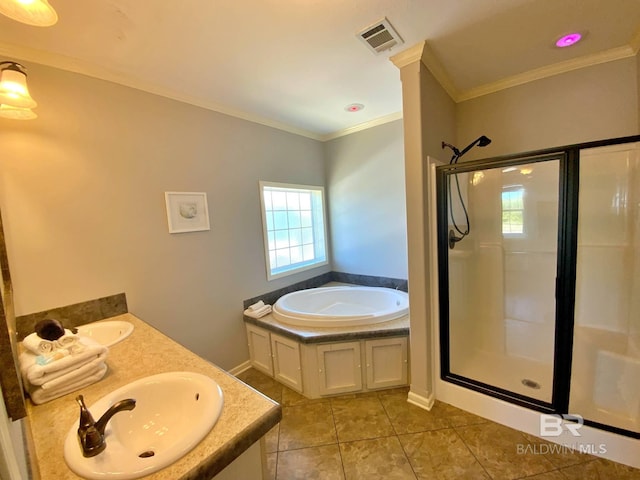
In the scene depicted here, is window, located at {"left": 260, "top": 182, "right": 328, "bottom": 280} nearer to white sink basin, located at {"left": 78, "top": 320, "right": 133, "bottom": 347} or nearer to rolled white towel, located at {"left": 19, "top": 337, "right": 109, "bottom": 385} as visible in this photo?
white sink basin, located at {"left": 78, "top": 320, "right": 133, "bottom": 347}

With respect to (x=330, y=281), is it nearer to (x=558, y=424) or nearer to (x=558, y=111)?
(x=558, y=424)

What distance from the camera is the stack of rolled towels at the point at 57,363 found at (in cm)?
101

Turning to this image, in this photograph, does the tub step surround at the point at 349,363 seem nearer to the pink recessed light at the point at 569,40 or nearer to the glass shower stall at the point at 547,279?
the glass shower stall at the point at 547,279

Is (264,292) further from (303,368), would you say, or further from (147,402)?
(147,402)

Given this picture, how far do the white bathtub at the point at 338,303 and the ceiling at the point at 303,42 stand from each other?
76.7 inches

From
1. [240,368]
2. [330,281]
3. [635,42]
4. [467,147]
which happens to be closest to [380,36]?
[467,147]

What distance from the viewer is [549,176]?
6.70 feet

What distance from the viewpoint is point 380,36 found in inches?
62.1

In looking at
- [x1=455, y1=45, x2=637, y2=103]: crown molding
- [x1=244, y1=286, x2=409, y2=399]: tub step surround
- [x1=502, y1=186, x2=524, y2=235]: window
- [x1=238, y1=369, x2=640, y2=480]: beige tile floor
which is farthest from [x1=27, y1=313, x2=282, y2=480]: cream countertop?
[x1=455, y1=45, x2=637, y2=103]: crown molding

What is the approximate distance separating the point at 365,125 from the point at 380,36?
1528 mm

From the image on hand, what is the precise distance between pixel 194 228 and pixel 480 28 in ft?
7.94

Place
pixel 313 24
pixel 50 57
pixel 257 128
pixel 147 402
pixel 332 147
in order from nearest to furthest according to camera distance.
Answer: pixel 147 402
pixel 313 24
pixel 50 57
pixel 257 128
pixel 332 147

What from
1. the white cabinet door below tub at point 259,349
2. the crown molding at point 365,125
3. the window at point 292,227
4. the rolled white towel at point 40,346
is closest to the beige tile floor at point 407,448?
the white cabinet door below tub at point 259,349

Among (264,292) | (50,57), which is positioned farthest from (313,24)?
(264,292)
